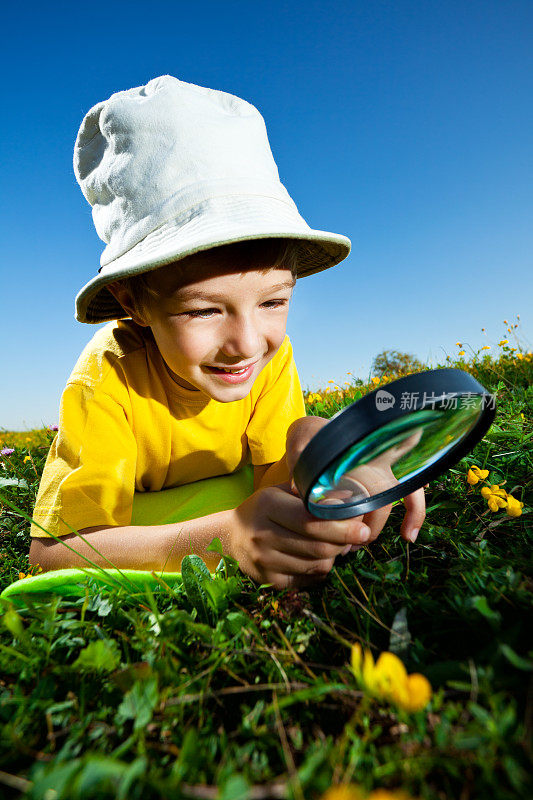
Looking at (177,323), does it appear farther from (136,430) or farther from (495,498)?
(495,498)

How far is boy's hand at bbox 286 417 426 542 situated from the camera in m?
1.62

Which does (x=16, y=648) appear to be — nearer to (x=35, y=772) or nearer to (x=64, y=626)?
(x=64, y=626)

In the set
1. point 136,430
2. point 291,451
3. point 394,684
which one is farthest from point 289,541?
point 136,430

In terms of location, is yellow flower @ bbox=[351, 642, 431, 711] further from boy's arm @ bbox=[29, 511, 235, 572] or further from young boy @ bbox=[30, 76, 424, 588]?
boy's arm @ bbox=[29, 511, 235, 572]

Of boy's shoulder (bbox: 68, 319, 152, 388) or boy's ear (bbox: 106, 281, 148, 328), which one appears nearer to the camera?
boy's ear (bbox: 106, 281, 148, 328)

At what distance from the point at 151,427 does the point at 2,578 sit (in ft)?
3.36

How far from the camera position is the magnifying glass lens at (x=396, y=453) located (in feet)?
4.45

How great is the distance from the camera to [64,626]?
4.50 ft

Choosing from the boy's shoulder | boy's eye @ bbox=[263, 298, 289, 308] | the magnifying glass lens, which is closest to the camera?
the magnifying glass lens

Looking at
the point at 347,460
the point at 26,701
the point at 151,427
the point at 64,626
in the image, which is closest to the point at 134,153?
the point at 151,427

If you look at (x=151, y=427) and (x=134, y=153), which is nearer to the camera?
(x=134, y=153)

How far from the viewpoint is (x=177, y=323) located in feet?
6.67

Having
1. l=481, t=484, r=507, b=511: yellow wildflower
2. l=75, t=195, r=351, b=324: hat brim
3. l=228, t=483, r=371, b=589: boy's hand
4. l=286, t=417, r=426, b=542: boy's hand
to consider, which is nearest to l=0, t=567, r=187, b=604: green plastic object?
l=228, t=483, r=371, b=589: boy's hand

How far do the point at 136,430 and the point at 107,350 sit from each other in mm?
457
